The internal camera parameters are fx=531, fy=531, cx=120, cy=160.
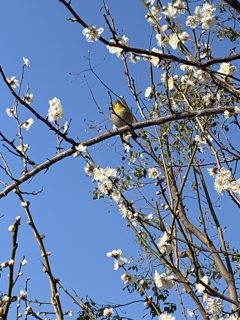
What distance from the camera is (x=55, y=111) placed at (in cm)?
248

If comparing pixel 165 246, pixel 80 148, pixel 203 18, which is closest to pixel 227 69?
pixel 203 18

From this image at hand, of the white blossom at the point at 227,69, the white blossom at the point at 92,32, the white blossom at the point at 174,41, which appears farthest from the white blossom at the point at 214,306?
the white blossom at the point at 92,32

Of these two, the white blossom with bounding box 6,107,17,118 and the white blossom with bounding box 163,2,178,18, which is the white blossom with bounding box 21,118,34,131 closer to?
the white blossom with bounding box 6,107,17,118

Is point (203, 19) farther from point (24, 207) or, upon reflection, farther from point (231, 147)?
point (24, 207)

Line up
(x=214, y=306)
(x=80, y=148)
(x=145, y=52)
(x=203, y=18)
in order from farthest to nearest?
(x=214, y=306), (x=203, y=18), (x=80, y=148), (x=145, y=52)

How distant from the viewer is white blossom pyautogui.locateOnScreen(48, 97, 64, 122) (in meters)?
2.46

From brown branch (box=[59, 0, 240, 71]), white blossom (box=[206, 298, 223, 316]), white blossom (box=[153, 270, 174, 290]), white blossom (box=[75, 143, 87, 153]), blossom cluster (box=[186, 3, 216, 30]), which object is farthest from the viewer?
white blossom (box=[206, 298, 223, 316])

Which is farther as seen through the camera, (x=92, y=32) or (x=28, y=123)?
(x=28, y=123)

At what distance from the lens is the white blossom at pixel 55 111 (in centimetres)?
246

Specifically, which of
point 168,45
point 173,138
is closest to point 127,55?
point 168,45

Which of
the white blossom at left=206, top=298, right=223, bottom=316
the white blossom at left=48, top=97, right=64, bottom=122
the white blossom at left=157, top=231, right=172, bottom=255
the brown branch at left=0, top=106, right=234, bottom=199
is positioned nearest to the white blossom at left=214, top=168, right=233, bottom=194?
the brown branch at left=0, top=106, right=234, bottom=199

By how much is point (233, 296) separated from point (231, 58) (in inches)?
58.6

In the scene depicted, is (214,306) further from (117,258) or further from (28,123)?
(28,123)

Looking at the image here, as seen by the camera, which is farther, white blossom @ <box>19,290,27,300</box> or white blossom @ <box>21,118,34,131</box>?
white blossom @ <box>21,118,34,131</box>
